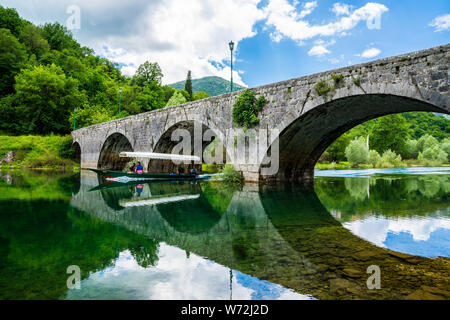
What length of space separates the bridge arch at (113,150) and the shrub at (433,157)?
42688mm

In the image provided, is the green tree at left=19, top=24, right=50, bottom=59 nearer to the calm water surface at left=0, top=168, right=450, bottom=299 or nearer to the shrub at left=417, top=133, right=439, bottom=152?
the calm water surface at left=0, top=168, right=450, bottom=299

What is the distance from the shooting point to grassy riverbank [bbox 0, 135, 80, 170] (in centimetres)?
3419

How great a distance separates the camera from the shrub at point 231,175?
49.3 feet

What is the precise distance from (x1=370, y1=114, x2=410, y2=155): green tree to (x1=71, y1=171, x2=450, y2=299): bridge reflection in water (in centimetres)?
4229

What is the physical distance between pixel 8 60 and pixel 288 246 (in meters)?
53.9

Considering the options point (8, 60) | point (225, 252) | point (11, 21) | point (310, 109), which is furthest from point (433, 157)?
point (11, 21)

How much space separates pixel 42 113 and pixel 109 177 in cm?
3152

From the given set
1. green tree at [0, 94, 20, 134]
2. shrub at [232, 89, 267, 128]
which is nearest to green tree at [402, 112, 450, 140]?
shrub at [232, 89, 267, 128]

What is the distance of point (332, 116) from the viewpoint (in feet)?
42.9

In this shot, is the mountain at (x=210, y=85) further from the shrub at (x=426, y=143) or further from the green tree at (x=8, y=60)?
the shrub at (x=426, y=143)

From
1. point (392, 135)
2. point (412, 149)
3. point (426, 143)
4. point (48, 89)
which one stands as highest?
point (48, 89)

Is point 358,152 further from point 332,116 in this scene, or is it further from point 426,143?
point 332,116
